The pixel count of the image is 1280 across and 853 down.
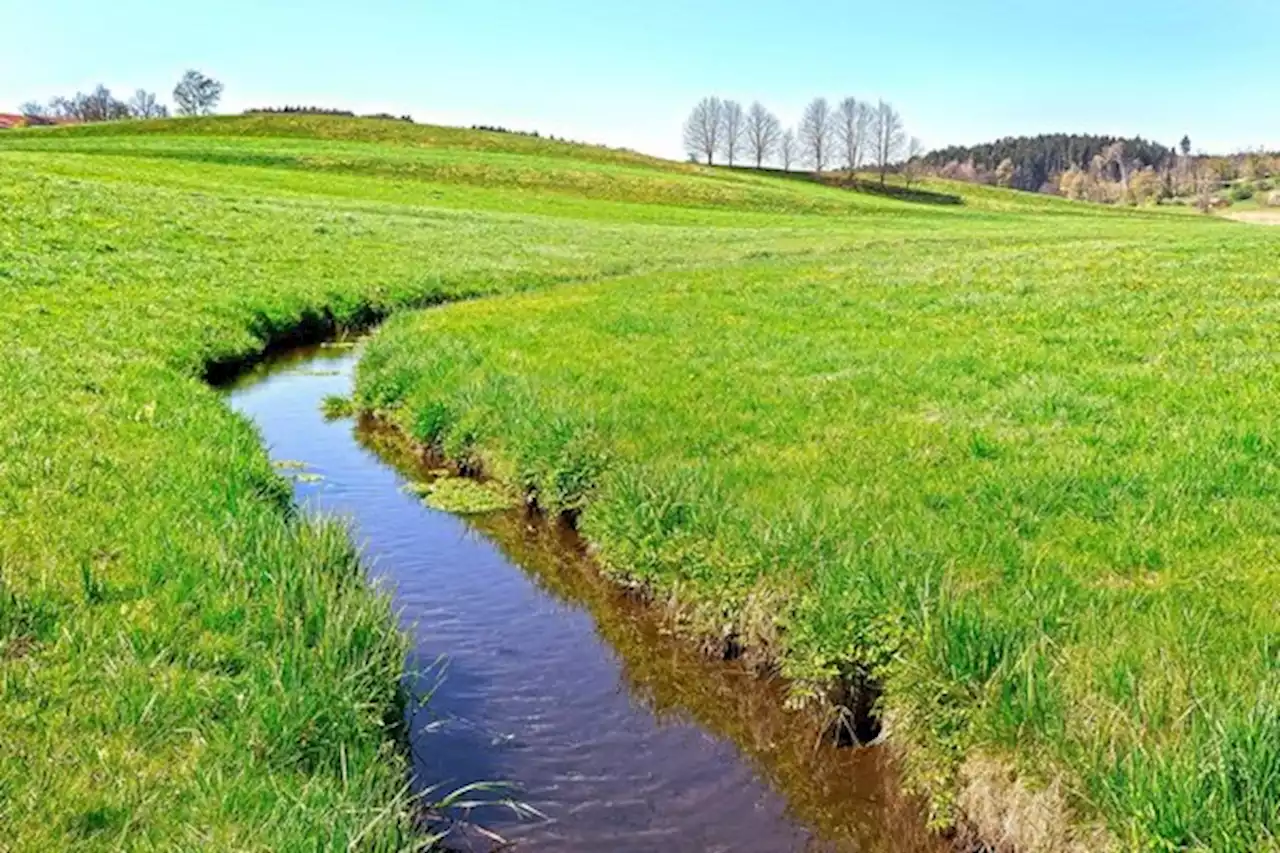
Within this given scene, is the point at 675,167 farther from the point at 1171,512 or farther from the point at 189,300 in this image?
the point at 1171,512

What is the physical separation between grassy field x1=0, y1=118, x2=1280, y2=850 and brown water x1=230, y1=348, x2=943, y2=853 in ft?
1.45

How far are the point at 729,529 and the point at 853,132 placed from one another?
589 ft

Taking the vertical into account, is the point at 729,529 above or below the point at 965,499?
below

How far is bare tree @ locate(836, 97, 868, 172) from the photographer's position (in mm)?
178000

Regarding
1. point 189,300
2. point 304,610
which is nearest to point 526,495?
point 304,610

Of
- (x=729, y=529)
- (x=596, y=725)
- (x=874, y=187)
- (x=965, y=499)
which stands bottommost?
(x=596, y=725)

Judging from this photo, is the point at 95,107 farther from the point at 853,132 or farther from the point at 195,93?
the point at 853,132

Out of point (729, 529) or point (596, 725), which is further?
point (729, 529)

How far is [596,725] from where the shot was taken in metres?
7.79

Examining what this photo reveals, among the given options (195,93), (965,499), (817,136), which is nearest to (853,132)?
(817,136)

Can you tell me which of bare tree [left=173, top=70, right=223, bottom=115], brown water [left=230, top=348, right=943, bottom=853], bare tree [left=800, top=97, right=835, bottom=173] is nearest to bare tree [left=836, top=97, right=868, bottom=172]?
bare tree [left=800, top=97, right=835, bottom=173]

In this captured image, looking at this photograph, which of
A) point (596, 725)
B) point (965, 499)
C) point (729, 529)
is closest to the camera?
point (596, 725)

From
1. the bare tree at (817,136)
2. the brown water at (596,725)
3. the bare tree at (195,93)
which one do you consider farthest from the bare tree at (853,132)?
the brown water at (596,725)

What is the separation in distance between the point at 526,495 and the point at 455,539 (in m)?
1.18
